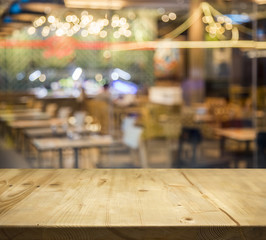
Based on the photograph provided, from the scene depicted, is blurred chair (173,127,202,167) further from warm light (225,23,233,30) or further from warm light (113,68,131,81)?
warm light (225,23,233,30)

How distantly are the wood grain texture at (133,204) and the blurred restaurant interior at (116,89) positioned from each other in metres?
3.80

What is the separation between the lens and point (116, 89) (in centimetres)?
730

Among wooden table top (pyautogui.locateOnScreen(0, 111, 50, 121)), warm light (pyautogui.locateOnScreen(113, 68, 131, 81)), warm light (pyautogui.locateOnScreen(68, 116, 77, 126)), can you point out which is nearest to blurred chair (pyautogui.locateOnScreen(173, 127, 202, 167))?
warm light (pyautogui.locateOnScreen(113, 68, 131, 81))

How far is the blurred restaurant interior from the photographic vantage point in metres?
6.62

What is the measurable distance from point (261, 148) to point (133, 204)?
5.12 meters

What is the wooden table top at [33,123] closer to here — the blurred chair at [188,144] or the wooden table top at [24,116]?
the wooden table top at [24,116]

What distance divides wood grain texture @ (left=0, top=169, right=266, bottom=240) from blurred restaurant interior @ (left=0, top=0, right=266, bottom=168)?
3801 millimetres

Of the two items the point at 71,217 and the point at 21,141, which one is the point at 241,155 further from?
the point at 71,217

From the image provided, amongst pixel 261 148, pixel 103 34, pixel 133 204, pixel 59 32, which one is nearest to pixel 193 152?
pixel 261 148

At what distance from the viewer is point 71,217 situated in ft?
3.06

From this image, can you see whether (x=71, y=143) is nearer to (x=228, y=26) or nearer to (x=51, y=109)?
(x=51, y=109)

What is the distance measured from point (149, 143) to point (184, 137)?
620 millimetres

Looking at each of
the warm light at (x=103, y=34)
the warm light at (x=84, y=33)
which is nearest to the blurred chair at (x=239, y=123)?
the warm light at (x=103, y=34)
